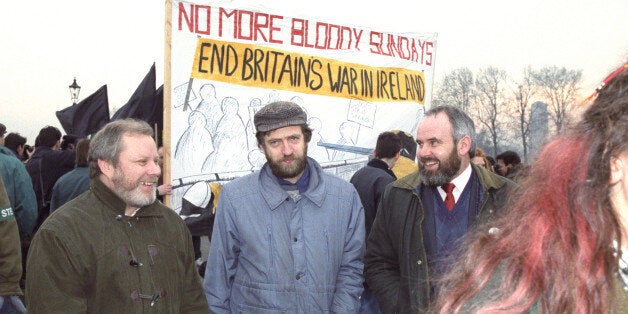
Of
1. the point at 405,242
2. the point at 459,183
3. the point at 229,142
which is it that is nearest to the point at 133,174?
the point at 405,242

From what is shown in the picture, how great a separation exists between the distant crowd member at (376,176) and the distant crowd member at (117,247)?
7.80ft

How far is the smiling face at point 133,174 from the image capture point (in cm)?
330

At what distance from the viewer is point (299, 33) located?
6.32m

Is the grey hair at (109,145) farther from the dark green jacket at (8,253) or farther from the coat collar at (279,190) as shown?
the dark green jacket at (8,253)

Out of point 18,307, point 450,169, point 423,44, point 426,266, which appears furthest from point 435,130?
point 423,44

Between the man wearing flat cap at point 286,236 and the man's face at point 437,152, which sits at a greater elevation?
the man's face at point 437,152

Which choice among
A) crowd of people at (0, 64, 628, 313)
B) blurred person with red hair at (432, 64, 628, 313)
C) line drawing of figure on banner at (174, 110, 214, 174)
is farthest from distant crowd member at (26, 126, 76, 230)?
blurred person with red hair at (432, 64, 628, 313)

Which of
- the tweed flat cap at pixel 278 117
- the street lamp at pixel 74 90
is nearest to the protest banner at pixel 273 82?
the tweed flat cap at pixel 278 117

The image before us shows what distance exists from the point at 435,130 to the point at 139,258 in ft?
5.80

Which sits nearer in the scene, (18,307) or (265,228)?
(265,228)

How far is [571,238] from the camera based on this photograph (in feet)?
4.00

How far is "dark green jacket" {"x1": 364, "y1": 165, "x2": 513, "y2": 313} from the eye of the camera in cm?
355

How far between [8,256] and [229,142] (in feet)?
6.90

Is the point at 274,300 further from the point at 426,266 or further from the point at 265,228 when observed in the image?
the point at 426,266
